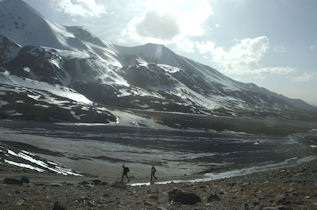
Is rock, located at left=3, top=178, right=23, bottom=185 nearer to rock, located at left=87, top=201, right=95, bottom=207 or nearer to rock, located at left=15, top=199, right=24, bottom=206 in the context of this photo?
rock, located at left=15, top=199, right=24, bottom=206

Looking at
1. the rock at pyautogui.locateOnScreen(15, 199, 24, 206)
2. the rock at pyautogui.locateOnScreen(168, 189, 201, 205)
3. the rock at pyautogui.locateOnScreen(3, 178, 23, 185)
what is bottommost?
the rock at pyautogui.locateOnScreen(3, 178, 23, 185)

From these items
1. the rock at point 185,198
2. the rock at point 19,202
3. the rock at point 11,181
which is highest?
the rock at point 19,202

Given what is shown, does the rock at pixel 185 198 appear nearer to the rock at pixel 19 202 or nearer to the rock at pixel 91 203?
the rock at pixel 91 203

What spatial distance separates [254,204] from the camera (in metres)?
18.9

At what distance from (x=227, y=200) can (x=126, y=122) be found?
175936 millimetres

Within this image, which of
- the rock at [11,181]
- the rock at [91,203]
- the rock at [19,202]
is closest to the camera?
the rock at [19,202]

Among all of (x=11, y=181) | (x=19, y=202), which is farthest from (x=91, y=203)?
(x=11, y=181)

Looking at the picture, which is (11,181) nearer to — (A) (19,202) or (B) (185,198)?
(A) (19,202)

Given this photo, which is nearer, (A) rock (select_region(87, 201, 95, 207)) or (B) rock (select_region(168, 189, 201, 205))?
(A) rock (select_region(87, 201, 95, 207))

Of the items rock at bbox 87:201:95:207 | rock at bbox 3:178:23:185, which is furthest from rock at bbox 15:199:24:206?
rock at bbox 3:178:23:185

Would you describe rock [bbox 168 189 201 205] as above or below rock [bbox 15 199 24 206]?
below

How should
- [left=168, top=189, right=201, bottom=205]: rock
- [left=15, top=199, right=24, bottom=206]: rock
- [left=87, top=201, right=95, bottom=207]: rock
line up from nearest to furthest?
[left=15, top=199, right=24, bottom=206]: rock < [left=87, top=201, right=95, bottom=207]: rock < [left=168, top=189, right=201, bottom=205]: rock

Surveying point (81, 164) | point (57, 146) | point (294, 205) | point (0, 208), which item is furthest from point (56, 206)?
point (57, 146)

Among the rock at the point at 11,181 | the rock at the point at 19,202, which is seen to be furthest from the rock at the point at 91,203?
the rock at the point at 11,181
